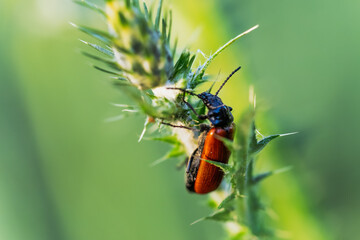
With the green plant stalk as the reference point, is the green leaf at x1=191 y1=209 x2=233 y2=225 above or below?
below

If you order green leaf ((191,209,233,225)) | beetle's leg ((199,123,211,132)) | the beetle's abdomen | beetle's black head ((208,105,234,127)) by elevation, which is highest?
beetle's black head ((208,105,234,127))

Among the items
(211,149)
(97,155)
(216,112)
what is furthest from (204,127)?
(97,155)

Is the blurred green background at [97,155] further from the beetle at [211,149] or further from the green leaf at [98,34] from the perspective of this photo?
the green leaf at [98,34]

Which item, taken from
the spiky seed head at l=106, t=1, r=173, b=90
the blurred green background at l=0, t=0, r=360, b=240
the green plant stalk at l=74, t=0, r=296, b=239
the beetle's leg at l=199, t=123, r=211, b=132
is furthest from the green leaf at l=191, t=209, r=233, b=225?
the blurred green background at l=0, t=0, r=360, b=240

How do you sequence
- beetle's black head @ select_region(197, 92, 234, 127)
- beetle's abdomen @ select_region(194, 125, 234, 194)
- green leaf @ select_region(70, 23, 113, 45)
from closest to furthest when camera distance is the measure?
green leaf @ select_region(70, 23, 113, 45) → beetle's abdomen @ select_region(194, 125, 234, 194) → beetle's black head @ select_region(197, 92, 234, 127)

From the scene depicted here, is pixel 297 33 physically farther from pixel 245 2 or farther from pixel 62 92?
pixel 62 92

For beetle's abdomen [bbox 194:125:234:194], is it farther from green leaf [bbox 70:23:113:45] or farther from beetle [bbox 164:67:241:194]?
green leaf [bbox 70:23:113:45]
